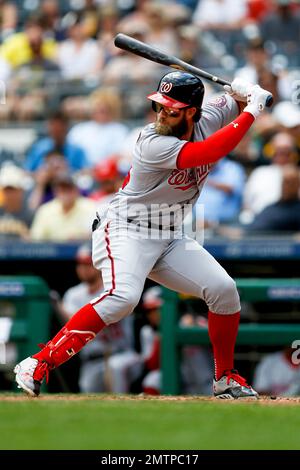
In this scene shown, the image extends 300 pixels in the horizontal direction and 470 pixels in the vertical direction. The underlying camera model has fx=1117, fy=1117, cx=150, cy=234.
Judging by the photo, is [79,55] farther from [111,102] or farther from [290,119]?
[290,119]

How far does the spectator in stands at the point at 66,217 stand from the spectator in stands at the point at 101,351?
2.30 ft

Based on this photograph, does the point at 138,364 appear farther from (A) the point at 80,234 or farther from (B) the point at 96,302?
(B) the point at 96,302

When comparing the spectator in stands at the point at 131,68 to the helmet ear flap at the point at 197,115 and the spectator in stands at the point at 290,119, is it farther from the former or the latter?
the helmet ear flap at the point at 197,115

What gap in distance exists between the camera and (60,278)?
9.30 m

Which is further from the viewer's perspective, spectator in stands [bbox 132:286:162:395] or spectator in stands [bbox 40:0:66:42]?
spectator in stands [bbox 40:0:66:42]

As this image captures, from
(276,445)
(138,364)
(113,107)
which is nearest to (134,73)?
(113,107)

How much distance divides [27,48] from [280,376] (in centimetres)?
Answer: 587

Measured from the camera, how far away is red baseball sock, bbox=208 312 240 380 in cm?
626

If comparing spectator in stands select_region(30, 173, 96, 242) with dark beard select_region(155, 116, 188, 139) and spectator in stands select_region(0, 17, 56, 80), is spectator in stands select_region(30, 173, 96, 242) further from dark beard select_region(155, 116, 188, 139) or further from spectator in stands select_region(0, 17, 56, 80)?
dark beard select_region(155, 116, 188, 139)

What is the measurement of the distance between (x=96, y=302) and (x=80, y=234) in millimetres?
3637

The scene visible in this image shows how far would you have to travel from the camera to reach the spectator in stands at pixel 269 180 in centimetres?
958

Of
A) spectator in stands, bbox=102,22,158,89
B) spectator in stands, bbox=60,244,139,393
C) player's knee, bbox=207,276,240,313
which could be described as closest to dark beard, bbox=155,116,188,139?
player's knee, bbox=207,276,240,313

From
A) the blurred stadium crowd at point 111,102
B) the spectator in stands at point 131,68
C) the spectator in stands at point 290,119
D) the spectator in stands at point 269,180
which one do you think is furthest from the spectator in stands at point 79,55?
the spectator in stands at point 269,180

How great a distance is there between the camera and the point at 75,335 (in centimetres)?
596
